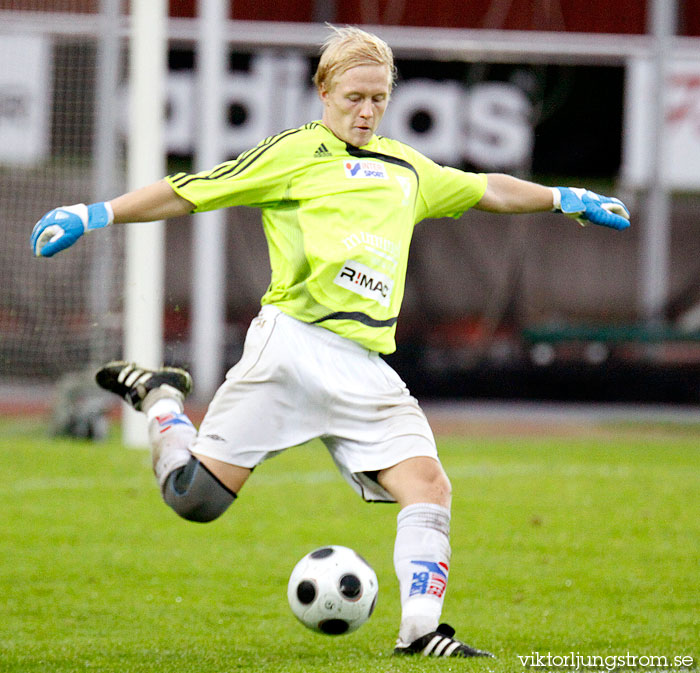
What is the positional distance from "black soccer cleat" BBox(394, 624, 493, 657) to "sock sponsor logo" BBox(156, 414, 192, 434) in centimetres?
114

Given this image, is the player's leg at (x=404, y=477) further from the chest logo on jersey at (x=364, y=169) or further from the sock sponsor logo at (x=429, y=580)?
the chest logo on jersey at (x=364, y=169)

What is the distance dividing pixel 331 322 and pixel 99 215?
0.84 meters

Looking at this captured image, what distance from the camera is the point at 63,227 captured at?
12.8 ft

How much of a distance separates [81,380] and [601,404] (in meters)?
6.14

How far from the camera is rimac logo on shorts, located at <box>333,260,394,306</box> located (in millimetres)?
4055

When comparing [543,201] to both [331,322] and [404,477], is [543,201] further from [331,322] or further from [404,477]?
[404,477]

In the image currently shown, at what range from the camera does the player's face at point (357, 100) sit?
4.05 meters

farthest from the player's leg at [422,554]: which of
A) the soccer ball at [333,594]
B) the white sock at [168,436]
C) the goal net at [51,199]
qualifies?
the goal net at [51,199]

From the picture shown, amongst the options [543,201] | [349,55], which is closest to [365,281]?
[349,55]

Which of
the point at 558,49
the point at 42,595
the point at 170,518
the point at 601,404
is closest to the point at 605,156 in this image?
the point at 558,49

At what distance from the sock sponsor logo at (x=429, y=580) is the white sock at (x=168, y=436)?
0.87 metres

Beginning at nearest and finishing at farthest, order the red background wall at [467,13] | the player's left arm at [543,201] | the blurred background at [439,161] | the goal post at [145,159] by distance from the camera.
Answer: the player's left arm at [543,201]
the goal post at [145,159]
the blurred background at [439,161]
the red background wall at [467,13]

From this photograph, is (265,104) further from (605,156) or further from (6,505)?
(6,505)

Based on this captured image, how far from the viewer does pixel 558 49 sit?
16219 millimetres
